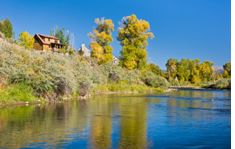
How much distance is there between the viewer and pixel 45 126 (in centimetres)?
1848

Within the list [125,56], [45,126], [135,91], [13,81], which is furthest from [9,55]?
[125,56]

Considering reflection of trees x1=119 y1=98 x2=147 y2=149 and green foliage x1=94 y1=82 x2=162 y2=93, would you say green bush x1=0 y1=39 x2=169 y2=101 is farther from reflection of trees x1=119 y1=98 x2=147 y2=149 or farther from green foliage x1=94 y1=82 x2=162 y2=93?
green foliage x1=94 y1=82 x2=162 y2=93

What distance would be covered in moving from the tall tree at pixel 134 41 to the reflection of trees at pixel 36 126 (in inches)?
2101

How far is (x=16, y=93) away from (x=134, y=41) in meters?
51.0

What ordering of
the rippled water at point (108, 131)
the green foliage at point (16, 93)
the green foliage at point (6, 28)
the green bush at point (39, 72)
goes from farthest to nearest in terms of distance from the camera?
the green foliage at point (6, 28) → the green bush at point (39, 72) → the green foliage at point (16, 93) → the rippled water at point (108, 131)

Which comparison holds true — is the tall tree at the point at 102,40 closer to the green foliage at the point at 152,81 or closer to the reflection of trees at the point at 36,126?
the green foliage at the point at 152,81

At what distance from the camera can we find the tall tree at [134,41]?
256ft

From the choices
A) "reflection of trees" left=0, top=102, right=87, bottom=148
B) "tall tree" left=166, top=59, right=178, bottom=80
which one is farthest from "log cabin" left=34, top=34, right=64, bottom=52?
"reflection of trees" left=0, top=102, right=87, bottom=148

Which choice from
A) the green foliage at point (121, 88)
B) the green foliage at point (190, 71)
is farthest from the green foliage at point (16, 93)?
the green foliage at point (190, 71)

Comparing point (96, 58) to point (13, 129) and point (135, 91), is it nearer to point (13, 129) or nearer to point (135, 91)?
point (135, 91)

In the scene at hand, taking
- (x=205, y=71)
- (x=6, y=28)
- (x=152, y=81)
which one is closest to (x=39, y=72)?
(x=152, y=81)

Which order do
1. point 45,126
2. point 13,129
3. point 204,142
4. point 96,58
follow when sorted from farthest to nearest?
point 96,58 < point 45,126 < point 13,129 < point 204,142

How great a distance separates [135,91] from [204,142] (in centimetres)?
4539

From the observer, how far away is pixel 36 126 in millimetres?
18406
